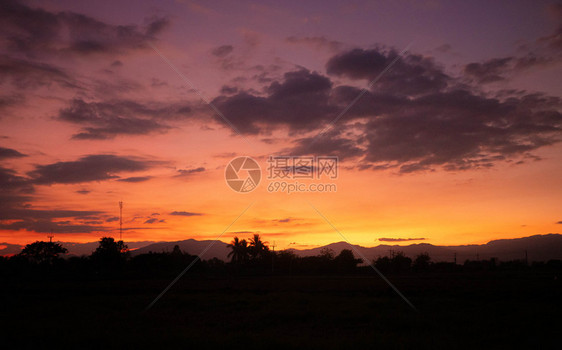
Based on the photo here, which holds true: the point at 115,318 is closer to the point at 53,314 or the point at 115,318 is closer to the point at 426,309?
the point at 53,314

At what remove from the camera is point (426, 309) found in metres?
18.6

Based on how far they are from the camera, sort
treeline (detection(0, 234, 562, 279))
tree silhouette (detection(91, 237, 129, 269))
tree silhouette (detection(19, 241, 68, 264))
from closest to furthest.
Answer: treeline (detection(0, 234, 562, 279)) → tree silhouette (detection(91, 237, 129, 269)) → tree silhouette (detection(19, 241, 68, 264))

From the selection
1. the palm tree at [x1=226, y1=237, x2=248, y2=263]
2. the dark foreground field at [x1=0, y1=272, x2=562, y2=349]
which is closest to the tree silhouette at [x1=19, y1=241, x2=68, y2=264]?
the palm tree at [x1=226, y1=237, x2=248, y2=263]

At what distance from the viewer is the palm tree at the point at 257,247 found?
81938 mm

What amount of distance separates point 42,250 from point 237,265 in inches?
1752

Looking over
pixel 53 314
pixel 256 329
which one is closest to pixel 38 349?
pixel 256 329

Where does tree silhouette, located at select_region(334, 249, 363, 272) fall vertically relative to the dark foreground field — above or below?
below

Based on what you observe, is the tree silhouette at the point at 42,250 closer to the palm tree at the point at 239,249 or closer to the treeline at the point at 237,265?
the treeline at the point at 237,265

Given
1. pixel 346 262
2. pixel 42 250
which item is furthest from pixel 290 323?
pixel 42 250

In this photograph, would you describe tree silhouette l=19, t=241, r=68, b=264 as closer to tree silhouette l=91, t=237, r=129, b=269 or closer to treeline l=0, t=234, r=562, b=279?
treeline l=0, t=234, r=562, b=279

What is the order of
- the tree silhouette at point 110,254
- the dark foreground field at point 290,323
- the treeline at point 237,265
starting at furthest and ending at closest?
the tree silhouette at point 110,254 < the treeline at point 237,265 < the dark foreground field at point 290,323

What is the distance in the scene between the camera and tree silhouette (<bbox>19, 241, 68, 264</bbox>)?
85312mm

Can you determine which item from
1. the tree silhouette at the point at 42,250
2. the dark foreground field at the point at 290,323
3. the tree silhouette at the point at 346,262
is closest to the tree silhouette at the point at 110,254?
the tree silhouette at the point at 42,250

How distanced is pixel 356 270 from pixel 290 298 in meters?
42.9
